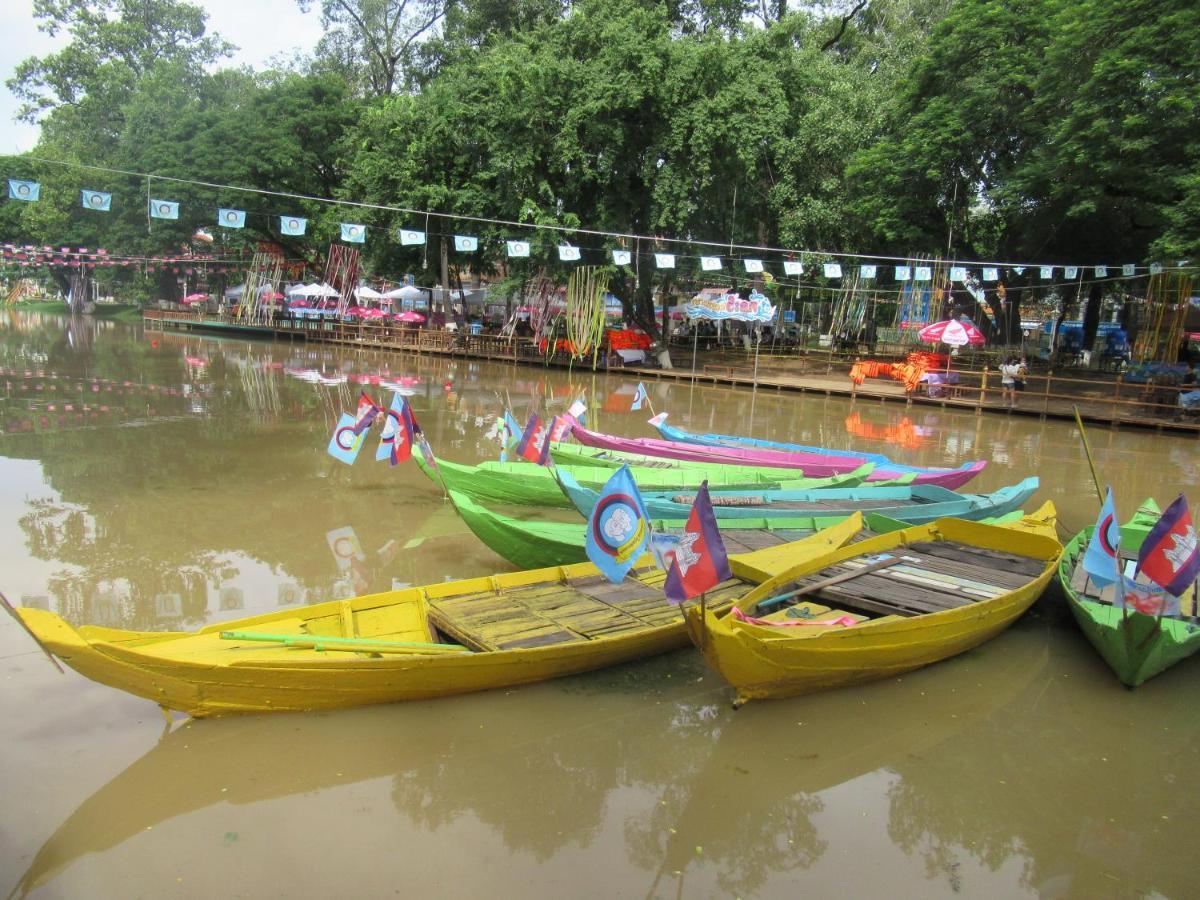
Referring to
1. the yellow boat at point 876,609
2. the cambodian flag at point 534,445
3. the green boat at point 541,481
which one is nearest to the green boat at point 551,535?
the yellow boat at point 876,609

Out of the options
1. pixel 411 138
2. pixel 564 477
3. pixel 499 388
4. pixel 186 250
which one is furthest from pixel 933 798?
pixel 186 250

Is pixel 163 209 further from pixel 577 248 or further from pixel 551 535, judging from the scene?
pixel 551 535

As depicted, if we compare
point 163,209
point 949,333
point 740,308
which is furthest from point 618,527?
point 740,308

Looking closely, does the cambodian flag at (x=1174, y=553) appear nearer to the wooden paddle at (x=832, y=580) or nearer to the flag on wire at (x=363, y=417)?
the wooden paddle at (x=832, y=580)

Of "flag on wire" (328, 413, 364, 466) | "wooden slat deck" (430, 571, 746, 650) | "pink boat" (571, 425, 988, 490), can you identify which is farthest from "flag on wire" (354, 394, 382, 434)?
"wooden slat deck" (430, 571, 746, 650)

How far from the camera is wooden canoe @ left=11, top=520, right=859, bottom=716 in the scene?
505 centimetres

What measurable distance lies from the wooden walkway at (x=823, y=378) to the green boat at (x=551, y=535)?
12980mm

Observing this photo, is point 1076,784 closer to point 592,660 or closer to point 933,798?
point 933,798

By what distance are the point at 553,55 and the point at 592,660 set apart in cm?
2571

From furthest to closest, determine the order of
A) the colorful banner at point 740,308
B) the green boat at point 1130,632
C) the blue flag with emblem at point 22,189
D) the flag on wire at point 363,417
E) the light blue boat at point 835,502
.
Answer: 1. the colorful banner at point 740,308
2. the blue flag with emblem at point 22,189
3. the flag on wire at point 363,417
4. the light blue boat at point 835,502
5. the green boat at point 1130,632

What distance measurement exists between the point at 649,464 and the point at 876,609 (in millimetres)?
5981

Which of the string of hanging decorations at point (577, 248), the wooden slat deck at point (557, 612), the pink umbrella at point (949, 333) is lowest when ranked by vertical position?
the wooden slat deck at point (557, 612)

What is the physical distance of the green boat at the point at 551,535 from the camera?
800 centimetres

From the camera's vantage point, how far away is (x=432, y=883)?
4.30m
